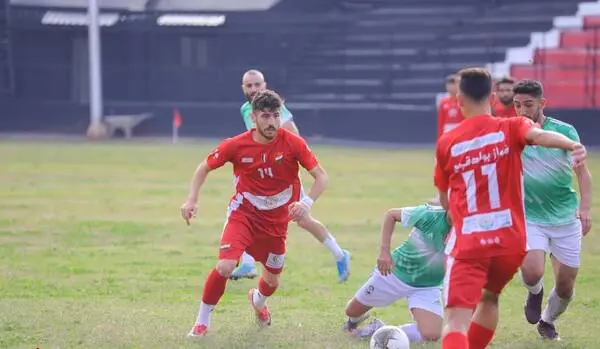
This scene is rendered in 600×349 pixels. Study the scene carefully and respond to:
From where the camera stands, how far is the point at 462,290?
712 centimetres

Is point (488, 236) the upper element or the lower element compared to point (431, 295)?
upper

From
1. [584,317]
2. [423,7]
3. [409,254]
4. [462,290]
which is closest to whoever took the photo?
[462,290]

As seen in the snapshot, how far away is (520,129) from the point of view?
710 cm

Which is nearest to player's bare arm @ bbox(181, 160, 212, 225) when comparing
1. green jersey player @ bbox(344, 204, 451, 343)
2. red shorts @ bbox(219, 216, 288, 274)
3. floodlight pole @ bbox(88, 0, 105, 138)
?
red shorts @ bbox(219, 216, 288, 274)

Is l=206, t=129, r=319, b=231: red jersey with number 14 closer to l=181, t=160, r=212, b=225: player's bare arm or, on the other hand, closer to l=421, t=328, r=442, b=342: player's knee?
l=181, t=160, r=212, b=225: player's bare arm

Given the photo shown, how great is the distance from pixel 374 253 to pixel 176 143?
837 inches

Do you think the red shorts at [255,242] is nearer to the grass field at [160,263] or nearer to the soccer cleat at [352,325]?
the grass field at [160,263]

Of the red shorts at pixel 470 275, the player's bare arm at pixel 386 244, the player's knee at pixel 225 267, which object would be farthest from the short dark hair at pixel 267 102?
the red shorts at pixel 470 275

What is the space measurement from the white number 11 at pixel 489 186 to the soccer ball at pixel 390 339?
158cm

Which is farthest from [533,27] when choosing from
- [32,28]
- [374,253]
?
[374,253]

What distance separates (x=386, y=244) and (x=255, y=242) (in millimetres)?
1959

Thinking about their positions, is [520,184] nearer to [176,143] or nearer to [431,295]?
[431,295]

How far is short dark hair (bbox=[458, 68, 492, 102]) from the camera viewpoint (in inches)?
281

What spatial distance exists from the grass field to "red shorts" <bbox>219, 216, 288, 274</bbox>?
1.84ft
